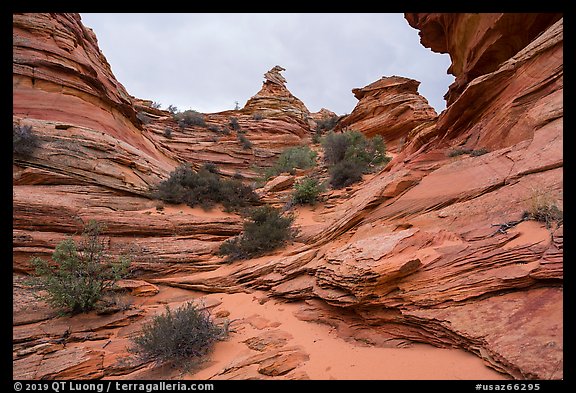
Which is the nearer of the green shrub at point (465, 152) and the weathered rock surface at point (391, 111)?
the green shrub at point (465, 152)

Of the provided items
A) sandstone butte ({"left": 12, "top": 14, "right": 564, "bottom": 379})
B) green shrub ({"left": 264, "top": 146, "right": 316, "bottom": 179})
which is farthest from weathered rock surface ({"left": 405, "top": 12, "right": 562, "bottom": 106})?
green shrub ({"left": 264, "top": 146, "right": 316, "bottom": 179})

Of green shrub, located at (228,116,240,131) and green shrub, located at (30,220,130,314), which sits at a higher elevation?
green shrub, located at (228,116,240,131)

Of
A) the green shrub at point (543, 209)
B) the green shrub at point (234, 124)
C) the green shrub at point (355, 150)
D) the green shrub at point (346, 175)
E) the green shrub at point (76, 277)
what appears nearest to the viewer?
the green shrub at point (543, 209)

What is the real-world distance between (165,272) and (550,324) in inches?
315

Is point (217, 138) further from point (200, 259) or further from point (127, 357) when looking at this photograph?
point (127, 357)

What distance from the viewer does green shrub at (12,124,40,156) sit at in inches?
→ 349

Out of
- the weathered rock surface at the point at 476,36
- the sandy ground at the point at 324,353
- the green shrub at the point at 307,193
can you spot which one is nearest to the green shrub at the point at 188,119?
the green shrub at the point at 307,193

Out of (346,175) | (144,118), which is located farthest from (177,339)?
(144,118)

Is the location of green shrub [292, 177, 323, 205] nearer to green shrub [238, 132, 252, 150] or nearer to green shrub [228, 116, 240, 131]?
green shrub [238, 132, 252, 150]

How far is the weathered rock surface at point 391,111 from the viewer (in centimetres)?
2344

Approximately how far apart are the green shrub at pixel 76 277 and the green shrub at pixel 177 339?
190 centimetres

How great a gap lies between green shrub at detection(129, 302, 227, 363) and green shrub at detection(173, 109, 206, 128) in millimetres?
24486

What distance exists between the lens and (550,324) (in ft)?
9.33

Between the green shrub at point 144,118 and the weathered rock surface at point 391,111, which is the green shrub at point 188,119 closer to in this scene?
the green shrub at point 144,118
